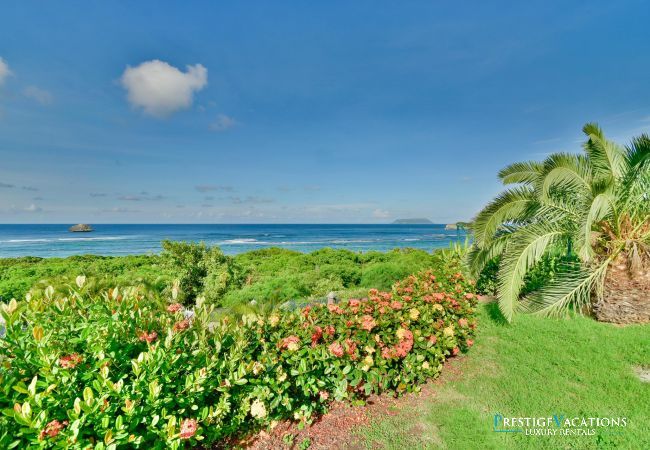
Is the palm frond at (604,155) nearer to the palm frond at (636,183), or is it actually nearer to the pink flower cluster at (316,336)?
the palm frond at (636,183)

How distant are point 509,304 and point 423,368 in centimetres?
262

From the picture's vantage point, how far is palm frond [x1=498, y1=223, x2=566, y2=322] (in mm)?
5395

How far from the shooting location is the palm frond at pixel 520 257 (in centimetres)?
539

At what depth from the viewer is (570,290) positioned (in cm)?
566

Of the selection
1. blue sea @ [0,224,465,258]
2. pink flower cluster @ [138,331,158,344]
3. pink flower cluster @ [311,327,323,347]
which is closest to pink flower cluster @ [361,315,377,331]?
pink flower cluster @ [311,327,323,347]

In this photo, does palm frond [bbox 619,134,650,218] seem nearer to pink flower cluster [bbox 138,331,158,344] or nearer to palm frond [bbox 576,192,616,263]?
palm frond [bbox 576,192,616,263]

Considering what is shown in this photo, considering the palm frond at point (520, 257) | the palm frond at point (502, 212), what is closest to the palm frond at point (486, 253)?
the palm frond at point (502, 212)

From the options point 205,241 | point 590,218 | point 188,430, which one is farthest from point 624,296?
point 205,241

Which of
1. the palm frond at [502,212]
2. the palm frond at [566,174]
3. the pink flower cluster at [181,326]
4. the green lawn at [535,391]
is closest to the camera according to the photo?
the pink flower cluster at [181,326]

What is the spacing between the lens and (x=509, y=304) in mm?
5312

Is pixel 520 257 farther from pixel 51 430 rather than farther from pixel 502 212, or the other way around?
pixel 51 430

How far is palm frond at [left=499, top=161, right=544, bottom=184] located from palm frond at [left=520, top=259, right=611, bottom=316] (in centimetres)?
213

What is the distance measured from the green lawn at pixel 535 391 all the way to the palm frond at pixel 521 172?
316cm

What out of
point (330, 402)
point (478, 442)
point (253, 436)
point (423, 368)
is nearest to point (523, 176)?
point (423, 368)
